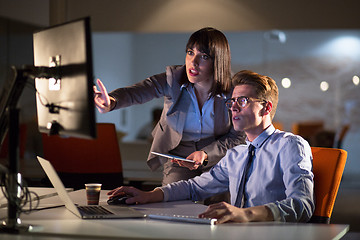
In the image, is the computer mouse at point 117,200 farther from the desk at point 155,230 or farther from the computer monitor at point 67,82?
the computer monitor at point 67,82

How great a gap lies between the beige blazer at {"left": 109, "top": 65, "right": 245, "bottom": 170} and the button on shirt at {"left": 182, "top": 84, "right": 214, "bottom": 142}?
1.0 inches

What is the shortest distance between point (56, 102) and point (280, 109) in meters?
6.29

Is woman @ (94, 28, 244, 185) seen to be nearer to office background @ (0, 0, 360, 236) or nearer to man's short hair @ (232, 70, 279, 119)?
man's short hair @ (232, 70, 279, 119)

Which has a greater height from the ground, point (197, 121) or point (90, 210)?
point (197, 121)

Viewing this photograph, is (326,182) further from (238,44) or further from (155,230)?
(238,44)

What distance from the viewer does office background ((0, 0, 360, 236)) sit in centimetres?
535

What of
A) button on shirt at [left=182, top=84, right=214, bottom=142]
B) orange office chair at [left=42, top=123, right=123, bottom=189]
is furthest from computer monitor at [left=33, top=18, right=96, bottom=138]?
orange office chair at [left=42, top=123, right=123, bottom=189]

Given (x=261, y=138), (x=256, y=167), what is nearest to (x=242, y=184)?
(x=256, y=167)

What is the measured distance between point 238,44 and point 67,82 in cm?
548

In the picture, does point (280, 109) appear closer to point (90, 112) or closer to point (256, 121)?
point (256, 121)

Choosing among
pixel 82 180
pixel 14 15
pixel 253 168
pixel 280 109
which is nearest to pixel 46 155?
pixel 82 180

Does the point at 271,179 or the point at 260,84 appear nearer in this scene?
the point at 271,179

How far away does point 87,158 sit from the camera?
13.6ft

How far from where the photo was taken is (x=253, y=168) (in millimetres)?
2328
